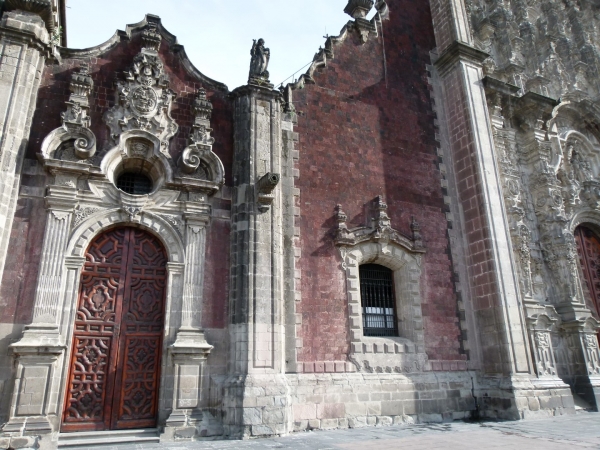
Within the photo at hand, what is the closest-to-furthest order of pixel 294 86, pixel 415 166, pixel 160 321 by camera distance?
pixel 160 321 → pixel 294 86 → pixel 415 166

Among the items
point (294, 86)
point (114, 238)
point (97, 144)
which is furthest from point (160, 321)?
point (294, 86)

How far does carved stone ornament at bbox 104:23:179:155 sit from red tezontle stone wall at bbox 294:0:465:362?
3.31m

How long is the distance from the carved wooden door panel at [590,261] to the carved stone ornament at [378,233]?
240 inches

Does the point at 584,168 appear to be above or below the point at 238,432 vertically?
above

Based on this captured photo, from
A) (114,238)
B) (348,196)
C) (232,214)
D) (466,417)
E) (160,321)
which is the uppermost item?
(348,196)

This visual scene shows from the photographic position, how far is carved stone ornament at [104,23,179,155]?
1012cm

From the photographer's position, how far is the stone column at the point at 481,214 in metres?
11.5

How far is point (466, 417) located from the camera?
37.1ft

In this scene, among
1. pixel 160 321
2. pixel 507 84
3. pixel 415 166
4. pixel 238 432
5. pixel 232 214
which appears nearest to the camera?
pixel 238 432

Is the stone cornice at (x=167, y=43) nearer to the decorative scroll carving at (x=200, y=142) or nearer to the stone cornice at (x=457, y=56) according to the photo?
the decorative scroll carving at (x=200, y=142)

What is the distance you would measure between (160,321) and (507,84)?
1249 centimetres

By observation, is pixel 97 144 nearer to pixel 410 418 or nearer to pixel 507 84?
pixel 410 418

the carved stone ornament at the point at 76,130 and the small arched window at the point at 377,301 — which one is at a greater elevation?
the carved stone ornament at the point at 76,130

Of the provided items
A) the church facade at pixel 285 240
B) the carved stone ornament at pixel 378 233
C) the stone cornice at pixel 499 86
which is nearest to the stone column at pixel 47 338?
the church facade at pixel 285 240
